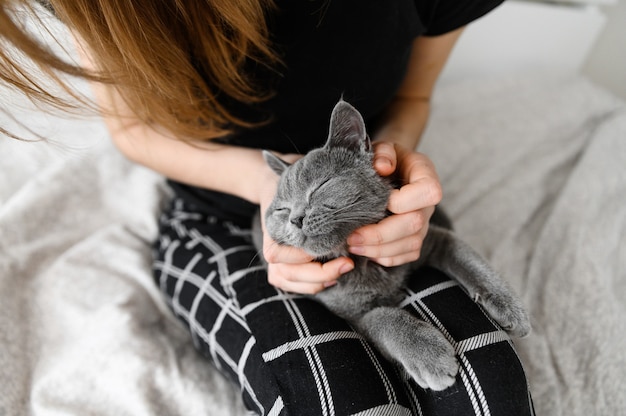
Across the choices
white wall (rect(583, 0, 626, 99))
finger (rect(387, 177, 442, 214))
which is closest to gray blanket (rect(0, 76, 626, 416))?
finger (rect(387, 177, 442, 214))

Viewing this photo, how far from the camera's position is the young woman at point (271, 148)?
67 centimetres

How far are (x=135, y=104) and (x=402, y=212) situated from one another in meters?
0.55

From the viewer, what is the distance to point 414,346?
68 cm

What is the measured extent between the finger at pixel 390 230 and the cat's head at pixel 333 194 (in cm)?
2

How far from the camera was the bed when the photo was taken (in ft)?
2.78

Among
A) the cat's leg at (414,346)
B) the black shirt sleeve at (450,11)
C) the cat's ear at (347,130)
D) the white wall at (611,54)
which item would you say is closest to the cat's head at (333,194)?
the cat's ear at (347,130)

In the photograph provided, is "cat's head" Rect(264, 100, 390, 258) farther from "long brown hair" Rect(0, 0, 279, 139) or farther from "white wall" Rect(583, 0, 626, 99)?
"white wall" Rect(583, 0, 626, 99)

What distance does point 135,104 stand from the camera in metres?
0.79

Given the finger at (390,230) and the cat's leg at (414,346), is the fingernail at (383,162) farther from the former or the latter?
Result: the cat's leg at (414,346)

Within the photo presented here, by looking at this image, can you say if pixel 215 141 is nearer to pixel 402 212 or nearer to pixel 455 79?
pixel 402 212

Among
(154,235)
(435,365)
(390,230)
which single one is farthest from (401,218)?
(154,235)

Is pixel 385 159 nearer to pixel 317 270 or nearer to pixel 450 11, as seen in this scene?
pixel 317 270

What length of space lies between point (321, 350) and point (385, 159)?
36 cm

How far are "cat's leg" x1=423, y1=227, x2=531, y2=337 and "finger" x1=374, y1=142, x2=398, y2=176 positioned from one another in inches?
8.2
